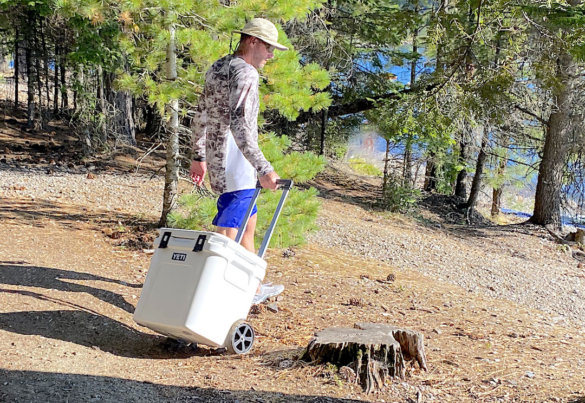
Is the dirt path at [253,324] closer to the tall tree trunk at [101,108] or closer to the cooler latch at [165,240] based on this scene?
the cooler latch at [165,240]

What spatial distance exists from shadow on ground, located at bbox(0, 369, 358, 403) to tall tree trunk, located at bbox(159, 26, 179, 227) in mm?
3253

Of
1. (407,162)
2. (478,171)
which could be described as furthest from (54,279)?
(478,171)

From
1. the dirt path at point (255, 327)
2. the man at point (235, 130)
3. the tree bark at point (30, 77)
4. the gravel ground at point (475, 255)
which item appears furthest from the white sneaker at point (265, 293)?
the tree bark at point (30, 77)

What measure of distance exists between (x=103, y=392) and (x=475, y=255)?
26.4ft

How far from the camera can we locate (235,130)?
395 cm

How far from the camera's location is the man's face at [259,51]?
3990 millimetres

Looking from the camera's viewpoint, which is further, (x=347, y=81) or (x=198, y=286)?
(x=347, y=81)

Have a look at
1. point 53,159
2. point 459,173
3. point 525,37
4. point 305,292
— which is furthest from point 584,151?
point 53,159

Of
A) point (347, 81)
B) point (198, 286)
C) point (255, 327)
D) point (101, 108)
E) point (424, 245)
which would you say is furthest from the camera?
point (347, 81)

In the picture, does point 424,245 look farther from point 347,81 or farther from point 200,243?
point 200,243

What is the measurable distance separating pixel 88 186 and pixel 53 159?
3275 mm

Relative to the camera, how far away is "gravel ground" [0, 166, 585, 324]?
849cm

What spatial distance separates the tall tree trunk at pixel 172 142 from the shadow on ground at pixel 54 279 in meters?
1.42

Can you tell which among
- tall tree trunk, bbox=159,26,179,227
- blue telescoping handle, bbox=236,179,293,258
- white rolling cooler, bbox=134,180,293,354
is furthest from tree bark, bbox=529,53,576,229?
white rolling cooler, bbox=134,180,293,354
